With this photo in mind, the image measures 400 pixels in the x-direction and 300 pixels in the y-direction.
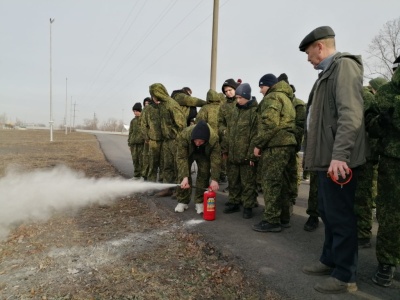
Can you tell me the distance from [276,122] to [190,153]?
179cm

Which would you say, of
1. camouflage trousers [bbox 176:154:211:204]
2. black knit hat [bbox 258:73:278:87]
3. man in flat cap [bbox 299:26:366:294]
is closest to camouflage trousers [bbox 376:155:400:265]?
man in flat cap [bbox 299:26:366:294]

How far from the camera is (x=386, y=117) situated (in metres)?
2.91

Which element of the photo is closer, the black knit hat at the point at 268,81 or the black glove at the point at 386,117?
the black glove at the point at 386,117

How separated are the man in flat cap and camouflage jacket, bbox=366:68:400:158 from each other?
0.70ft

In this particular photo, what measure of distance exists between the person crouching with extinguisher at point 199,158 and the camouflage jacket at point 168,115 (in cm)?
145

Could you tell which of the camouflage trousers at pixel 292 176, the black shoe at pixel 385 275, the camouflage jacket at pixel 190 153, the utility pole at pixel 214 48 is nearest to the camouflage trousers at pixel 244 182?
the camouflage jacket at pixel 190 153

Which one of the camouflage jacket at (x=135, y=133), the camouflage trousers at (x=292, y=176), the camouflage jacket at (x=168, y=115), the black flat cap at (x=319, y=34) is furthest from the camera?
the camouflage jacket at (x=135, y=133)

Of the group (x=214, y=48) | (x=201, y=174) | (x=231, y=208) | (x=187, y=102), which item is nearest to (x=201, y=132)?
(x=201, y=174)

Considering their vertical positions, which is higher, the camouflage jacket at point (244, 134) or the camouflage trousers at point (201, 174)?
the camouflage jacket at point (244, 134)

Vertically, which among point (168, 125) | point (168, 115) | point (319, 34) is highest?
point (319, 34)

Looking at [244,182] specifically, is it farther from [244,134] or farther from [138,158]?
[138,158]

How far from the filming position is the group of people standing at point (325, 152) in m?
2.88

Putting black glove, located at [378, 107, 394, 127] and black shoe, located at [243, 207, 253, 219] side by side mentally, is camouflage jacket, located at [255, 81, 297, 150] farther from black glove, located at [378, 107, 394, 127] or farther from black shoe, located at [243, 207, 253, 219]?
black glove, located at [378, 107, 394, 127]

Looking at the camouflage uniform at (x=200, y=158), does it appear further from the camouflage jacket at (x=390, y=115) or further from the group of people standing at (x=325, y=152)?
the camouflage jacket at (x=390, y=115)
